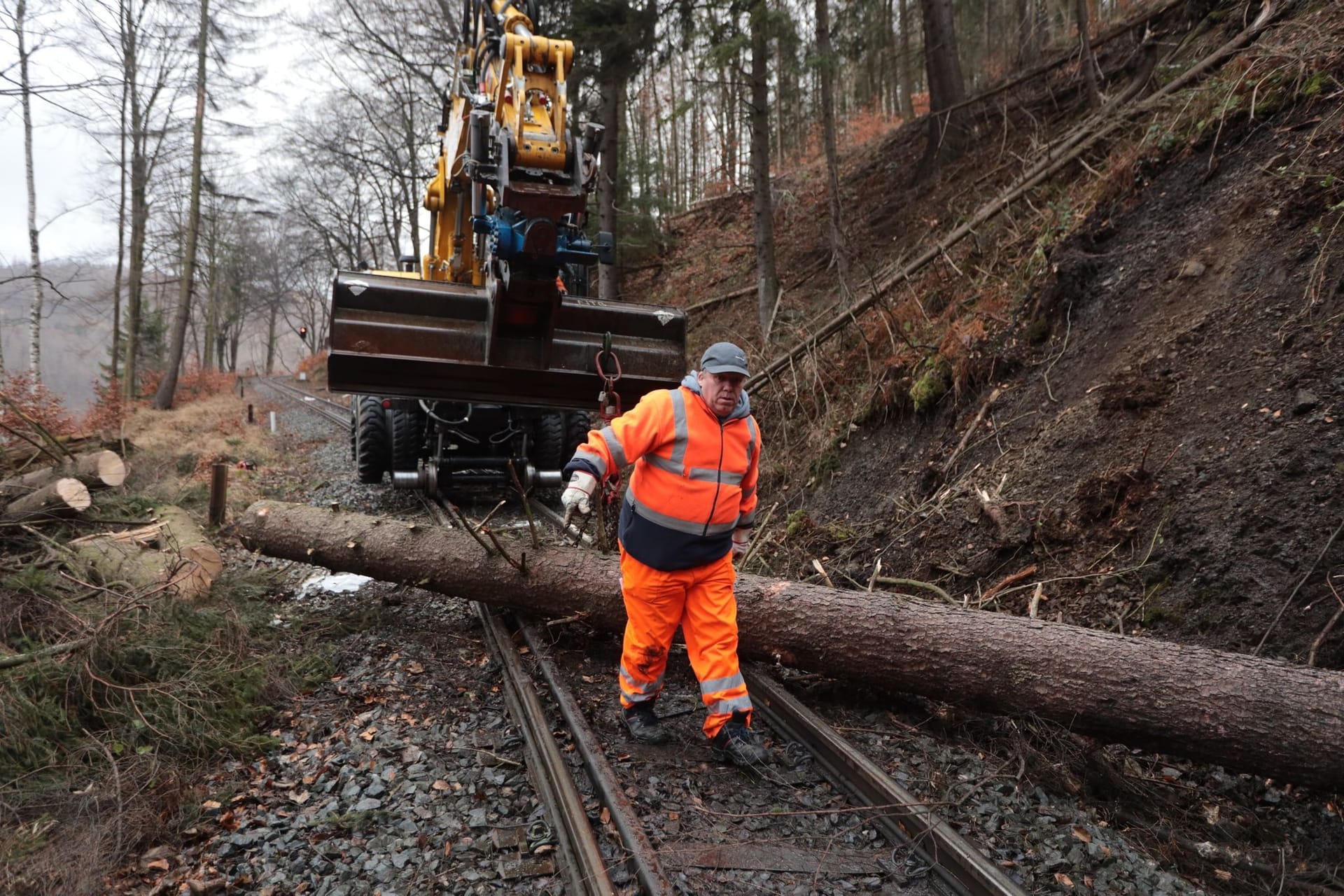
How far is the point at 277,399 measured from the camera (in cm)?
2664

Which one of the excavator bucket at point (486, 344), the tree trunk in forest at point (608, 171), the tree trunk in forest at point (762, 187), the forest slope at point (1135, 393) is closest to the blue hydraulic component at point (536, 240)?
the excavator bucket at point (486, 344)

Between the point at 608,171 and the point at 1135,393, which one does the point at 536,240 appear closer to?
the point at 1135,393

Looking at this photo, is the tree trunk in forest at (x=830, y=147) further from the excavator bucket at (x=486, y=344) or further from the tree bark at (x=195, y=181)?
the tree bark at (x=195, y=181)

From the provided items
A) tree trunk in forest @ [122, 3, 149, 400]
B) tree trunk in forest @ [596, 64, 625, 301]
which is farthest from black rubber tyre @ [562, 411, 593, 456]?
tree trunk in forest @ [122, 3, 149, 400]

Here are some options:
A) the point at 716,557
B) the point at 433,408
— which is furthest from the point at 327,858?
the point at 433,408

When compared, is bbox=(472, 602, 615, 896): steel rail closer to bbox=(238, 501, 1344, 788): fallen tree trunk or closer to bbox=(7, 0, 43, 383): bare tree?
bbox=(238, 501, 1344, 788): fallen tree trunk

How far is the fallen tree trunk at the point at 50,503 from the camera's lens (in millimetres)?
5292

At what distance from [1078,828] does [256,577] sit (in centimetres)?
543

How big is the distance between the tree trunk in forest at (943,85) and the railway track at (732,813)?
9.37 metres

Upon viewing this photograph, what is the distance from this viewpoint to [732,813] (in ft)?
10.2

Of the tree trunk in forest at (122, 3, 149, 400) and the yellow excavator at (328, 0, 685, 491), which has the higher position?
the tree trunk in forest at (122, 3, 149, 400)

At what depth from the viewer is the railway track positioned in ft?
8.88

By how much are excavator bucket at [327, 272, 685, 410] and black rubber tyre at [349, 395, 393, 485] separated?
1.30m

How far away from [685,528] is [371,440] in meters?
5.67
